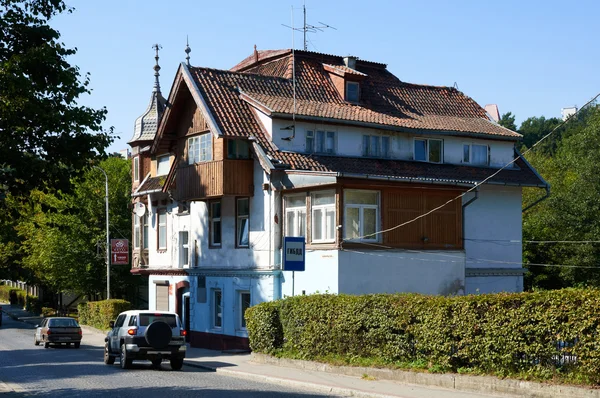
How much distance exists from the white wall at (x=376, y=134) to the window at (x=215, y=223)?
4.42 m

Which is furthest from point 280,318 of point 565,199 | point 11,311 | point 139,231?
point 11,311

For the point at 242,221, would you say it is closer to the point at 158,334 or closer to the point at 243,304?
the point at 243,304

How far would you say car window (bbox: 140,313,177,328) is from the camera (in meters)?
25.7

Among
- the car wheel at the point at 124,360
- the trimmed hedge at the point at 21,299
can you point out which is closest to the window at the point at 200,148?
the car wheel at the point at 124,360

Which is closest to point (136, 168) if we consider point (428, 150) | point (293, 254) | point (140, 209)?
point (140, 209)

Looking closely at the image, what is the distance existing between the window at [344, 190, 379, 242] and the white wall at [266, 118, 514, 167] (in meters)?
4.97

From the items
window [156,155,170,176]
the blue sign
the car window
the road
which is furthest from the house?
the road

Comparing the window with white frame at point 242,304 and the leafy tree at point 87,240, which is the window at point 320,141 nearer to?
the window with white frame at point 242,304

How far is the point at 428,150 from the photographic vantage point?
35.9 metres

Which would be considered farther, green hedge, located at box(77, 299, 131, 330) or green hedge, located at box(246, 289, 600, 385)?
green hedge, located at box(77, 299, 131, 330)

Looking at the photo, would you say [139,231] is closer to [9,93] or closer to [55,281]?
[55,281]

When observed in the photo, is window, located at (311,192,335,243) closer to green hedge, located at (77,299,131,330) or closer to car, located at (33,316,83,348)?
car, located at (33,316,83,348)

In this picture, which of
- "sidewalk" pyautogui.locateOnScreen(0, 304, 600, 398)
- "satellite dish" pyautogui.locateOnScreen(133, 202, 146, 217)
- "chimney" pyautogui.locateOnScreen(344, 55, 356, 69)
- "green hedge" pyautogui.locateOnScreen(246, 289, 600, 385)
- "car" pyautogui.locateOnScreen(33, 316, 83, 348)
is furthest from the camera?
"satellite dish" pyautogui.locateOnScreen(133, 202, 146, 217)

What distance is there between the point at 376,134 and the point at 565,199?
59.6ft
